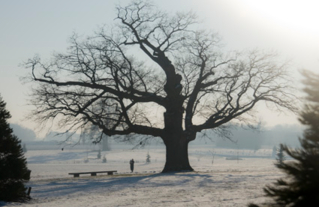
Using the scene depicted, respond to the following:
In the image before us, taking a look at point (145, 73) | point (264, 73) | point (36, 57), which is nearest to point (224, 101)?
point (264, 73)

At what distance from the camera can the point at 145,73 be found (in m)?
29.6

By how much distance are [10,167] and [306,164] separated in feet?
44.1

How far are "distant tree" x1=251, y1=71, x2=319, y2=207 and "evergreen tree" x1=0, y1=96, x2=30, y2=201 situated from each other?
509 inches

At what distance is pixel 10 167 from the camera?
1627cm

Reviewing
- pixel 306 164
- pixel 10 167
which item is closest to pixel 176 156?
pixel 10 167

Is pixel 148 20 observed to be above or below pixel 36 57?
above

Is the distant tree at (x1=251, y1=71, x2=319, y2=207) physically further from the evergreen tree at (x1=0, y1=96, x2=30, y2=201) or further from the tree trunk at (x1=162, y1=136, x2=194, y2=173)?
the tree trunk at (x1=162, y1=136, x2=194, y2=173)

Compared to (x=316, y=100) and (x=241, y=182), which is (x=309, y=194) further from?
(x=241, y=182)

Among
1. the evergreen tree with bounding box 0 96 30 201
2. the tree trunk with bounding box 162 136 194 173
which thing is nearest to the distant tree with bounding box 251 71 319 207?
the evergreen tree with bounding box 0 96 30 201

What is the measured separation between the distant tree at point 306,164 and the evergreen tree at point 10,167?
12933mm

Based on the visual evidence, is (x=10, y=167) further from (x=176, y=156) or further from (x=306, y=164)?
(x=176, y=156)

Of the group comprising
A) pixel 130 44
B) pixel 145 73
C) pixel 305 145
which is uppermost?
pixel 130 44

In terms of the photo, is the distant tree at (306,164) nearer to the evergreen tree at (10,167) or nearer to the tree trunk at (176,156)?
the evergreen tree at (10,167)

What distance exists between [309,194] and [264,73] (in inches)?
1047
